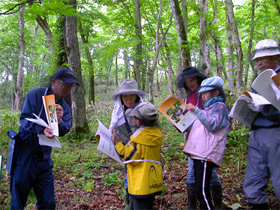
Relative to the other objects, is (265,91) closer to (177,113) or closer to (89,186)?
(177,113)

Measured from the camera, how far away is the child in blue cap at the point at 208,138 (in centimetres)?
251

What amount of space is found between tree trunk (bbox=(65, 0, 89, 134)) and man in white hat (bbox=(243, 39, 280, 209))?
20.5 feet

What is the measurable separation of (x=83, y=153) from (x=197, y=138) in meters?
4.36

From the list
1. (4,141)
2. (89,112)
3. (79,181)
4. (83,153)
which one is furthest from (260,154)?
(89,112)

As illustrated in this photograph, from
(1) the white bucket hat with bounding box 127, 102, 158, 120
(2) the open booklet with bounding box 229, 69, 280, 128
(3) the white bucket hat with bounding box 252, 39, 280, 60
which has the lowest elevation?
(1) the white bucket hat with bounding box 127, 102, 158, 120

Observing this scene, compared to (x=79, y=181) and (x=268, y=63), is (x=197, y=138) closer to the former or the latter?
(x=268, y=63)

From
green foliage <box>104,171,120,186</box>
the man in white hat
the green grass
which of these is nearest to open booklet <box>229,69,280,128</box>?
the man in white hat

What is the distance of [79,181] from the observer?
179 inches

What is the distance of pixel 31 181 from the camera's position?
2467mm

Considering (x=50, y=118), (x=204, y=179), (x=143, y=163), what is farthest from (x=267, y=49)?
(x=50, y=118)

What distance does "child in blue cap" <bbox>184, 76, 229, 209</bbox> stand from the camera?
2.51 m

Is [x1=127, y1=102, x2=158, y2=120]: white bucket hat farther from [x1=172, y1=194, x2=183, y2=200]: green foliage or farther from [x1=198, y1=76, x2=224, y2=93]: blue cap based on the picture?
[x1=172, y1=194, x2=183, y2=200]: green foliage

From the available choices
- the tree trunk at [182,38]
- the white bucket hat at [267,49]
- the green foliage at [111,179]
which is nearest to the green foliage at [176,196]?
the green foliage at [111,179]

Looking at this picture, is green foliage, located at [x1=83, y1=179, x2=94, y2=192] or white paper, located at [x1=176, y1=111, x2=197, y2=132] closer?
white paper, located at [x1=176, y1=111, x2=197, y2=132]
